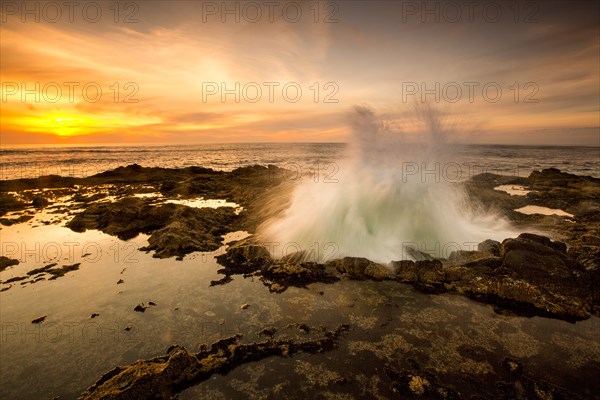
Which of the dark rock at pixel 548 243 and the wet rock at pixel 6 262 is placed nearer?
the dark rock at pixel 548 243

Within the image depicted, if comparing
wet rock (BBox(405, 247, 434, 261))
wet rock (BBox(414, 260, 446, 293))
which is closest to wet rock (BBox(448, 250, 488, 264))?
wet rock (BBox(405, 247, 434, 261))

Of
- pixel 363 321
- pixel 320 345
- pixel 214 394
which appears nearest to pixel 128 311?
pixel 214 394

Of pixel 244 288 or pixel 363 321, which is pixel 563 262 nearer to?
pixel 363 321

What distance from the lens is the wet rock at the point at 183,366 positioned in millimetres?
4023

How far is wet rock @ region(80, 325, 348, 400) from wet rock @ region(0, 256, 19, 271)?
663cm

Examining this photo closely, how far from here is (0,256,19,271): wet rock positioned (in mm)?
8203

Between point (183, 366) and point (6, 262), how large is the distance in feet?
25.9

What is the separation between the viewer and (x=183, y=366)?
14.5ft

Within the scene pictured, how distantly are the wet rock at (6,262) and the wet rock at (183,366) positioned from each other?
663 centimetres

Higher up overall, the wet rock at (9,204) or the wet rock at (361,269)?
the wet rock at (9,204)

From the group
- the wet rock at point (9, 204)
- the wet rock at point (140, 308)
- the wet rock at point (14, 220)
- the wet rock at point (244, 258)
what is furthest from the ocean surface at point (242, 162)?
the wet rock at point (9, 204)

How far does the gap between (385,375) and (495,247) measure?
19.9ft

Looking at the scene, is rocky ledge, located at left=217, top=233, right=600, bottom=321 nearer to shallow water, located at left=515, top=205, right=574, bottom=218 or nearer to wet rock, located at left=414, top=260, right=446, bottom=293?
wet rock, located at left=414, top=260, right=446, bottom=293

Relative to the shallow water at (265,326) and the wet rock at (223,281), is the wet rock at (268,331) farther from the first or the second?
the wet rock at (223,281)
